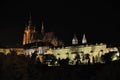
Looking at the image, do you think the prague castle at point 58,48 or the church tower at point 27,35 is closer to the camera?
the prague castle at point 58,48

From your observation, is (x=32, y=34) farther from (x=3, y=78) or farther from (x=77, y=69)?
(x=3, y=78)

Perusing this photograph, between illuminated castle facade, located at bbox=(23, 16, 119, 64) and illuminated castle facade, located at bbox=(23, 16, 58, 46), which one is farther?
illuminated castle facade, located at bbox=(23, 16, 58, 46)

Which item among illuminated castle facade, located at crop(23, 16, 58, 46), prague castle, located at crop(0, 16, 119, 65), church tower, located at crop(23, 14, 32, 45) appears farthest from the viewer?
church tower, located at crop(23, 14, 32, 45)

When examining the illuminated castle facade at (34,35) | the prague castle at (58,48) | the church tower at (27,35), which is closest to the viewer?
the prague castle at (58,48)

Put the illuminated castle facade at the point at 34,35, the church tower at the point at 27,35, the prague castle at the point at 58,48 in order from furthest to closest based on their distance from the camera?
the church tower at the point at 27,35 < the illuminated castle facade at the point at 34,35 < the prague castle at the point at 58,48

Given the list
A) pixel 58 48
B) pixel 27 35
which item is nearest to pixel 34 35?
pixel 27 35

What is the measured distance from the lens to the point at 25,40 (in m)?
139

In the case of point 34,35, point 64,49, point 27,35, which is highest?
point 27,35

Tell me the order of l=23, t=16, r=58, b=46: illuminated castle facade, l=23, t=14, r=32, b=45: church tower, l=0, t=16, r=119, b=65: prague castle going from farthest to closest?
l=23, t=14, r=32, b=45: church tower, l=23, t=16, r=58, b=46: illuminated castle facade, l=0, t=16, r=119, b=65: prague castle

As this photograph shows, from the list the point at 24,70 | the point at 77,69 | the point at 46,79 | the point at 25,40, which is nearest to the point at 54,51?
the point at 25,40

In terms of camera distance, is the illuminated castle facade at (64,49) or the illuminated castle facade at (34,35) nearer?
the illuminated castle facade at (64,49)

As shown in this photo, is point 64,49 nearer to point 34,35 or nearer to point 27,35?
point 34,35

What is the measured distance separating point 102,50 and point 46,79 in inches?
2293

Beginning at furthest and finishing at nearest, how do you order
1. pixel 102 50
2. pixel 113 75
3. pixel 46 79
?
pixel 102 50, pixel 46 79, pixel 113 75
